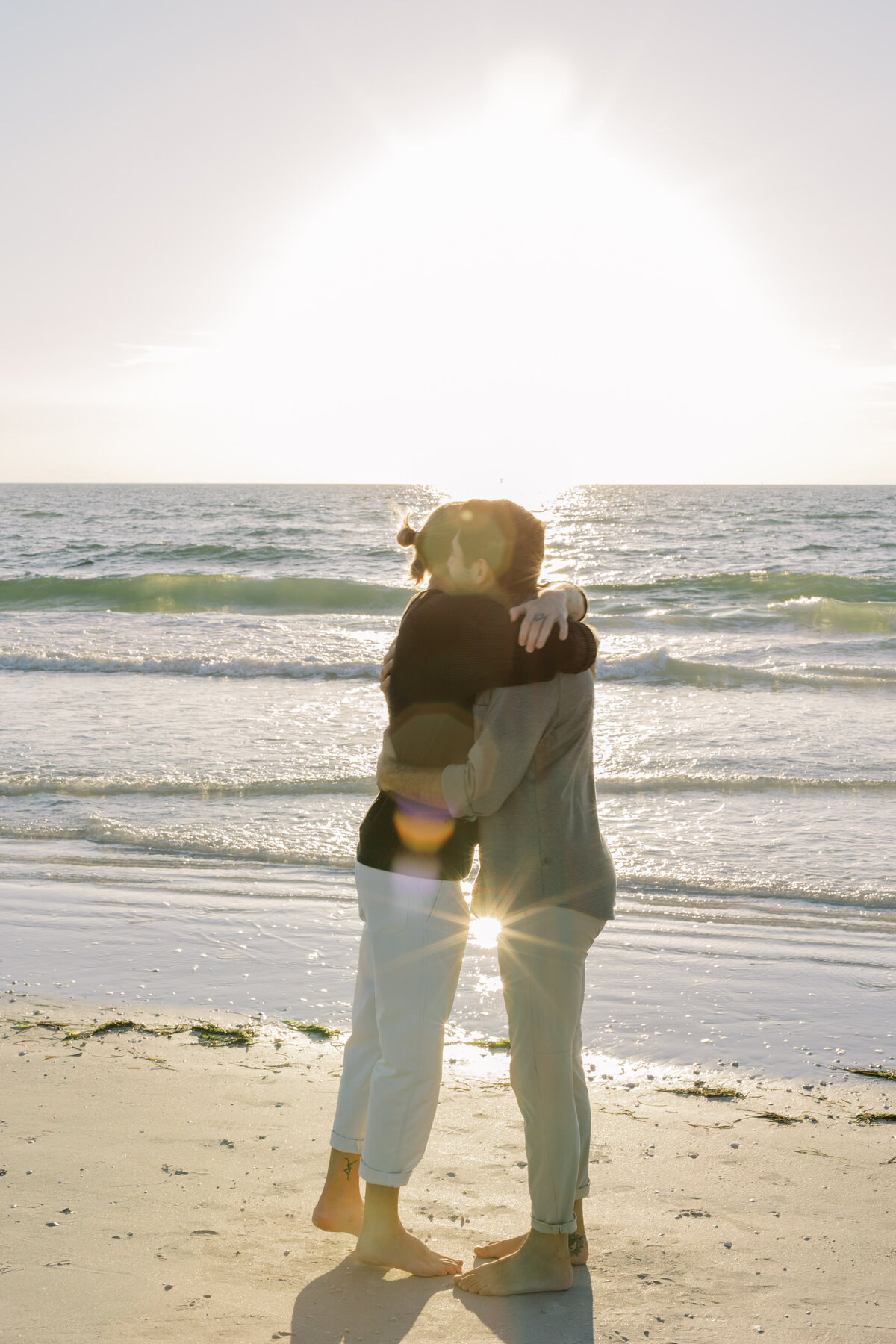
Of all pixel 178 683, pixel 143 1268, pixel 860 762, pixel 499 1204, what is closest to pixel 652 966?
pixel 499 1204

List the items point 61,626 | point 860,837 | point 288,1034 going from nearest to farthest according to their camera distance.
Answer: point 288,1034
point 860,837
point 61,626

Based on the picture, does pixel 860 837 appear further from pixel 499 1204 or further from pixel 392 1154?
pixel 392 1154

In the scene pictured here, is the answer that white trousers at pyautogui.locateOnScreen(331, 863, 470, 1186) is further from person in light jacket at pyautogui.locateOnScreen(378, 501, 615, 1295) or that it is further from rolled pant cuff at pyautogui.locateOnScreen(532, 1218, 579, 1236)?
rolled pant cuff at pyautogui.locateOnScreen(532, 1218, 579, 1236)

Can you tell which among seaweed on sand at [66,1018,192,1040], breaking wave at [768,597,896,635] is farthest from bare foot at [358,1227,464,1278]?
breaking wave at [768,597,896,635]

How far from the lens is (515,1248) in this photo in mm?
2525

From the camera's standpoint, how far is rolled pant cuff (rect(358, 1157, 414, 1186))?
2.44 m

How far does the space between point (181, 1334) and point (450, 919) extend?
1.01 metres

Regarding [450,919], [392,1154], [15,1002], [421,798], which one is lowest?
[15,1002]

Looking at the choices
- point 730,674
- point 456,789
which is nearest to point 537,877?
point 456,789

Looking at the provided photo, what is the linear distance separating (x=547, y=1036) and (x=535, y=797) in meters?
0.54

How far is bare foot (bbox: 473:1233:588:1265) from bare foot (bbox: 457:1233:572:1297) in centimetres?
9

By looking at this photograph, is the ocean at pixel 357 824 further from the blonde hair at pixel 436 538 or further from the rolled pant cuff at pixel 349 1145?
the rolled pant cuff at pixel 349 1145

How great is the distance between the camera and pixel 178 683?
503 inches

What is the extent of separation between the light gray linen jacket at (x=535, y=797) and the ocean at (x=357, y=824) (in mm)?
828
